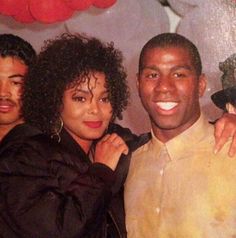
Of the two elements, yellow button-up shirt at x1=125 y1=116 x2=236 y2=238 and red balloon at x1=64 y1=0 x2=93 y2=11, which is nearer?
yellow button-up shirt at x1=125 y1=116 x2=236 y2=238

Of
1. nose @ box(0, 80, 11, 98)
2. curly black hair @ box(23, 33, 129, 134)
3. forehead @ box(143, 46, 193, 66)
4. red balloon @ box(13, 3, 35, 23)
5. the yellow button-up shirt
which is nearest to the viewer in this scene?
the yellow button-up shirt

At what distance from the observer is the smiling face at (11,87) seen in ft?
5.09

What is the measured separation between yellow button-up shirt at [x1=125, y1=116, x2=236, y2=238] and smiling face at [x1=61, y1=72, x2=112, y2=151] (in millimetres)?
159

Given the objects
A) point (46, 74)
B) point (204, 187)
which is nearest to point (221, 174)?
point (204, 187)

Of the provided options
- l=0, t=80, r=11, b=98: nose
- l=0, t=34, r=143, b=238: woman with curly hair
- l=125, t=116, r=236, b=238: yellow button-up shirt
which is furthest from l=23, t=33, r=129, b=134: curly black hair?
l=125, t=116, r=236, b=238: yellow button-up shirt

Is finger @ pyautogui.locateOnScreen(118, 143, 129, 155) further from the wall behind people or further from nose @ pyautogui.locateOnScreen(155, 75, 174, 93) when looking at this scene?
the wall behind people

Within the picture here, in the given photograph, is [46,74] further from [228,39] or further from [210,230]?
[210,230]

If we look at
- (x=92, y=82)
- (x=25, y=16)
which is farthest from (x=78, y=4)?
(x=92, y=82)

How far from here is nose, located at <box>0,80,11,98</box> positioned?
5.07 feet

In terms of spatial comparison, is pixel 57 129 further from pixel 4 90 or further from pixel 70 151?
pixel 4 90

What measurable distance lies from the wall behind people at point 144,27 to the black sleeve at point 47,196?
494mm

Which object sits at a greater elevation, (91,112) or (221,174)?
(91,112)

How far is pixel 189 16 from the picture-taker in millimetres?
1649

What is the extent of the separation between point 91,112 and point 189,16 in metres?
0.58
